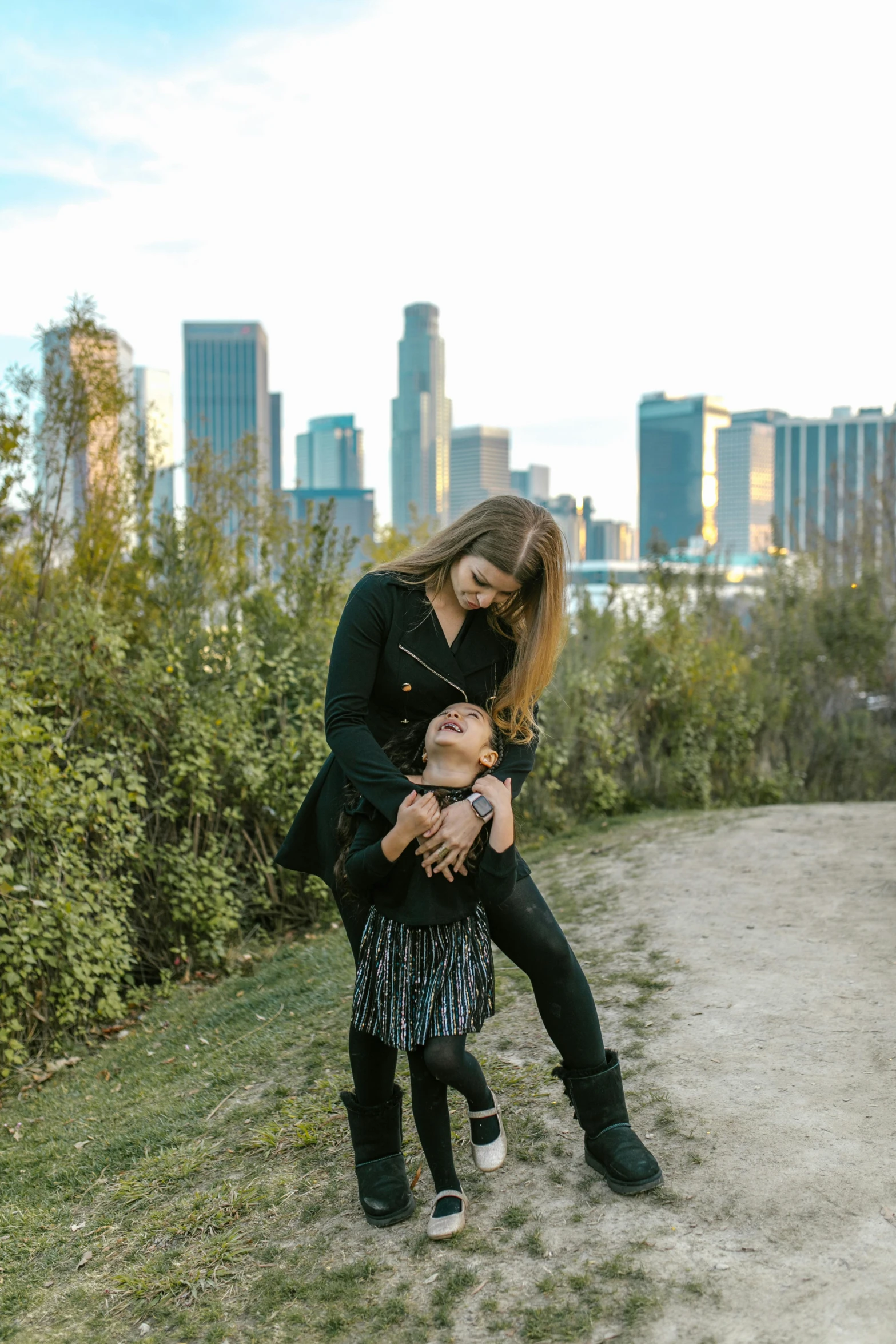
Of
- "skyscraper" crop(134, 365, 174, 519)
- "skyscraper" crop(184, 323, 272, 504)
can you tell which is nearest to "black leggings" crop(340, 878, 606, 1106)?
"skyscraper" crop(134, 365, 174, 519)

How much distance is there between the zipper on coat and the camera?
2.59 m

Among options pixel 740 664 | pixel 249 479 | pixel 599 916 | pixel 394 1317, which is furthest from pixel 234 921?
pixel 740 664

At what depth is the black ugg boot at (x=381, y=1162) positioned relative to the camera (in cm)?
258

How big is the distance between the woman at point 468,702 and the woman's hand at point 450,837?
183 millimetres

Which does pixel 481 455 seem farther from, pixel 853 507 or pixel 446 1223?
→ pixel 446 1223

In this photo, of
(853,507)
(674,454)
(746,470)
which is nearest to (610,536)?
(853,507)

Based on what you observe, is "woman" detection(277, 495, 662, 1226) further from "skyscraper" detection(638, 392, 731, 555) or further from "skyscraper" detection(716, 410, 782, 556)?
"skyscraper" detection(638, 392, 731, 555)

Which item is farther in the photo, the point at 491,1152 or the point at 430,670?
the point at 491,1152

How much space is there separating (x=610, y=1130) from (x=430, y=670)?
116 cm

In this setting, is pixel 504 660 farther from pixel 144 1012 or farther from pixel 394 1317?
pixel 144 1012

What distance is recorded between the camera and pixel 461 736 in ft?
8.12

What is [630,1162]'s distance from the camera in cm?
256

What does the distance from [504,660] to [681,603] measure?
8049 mm

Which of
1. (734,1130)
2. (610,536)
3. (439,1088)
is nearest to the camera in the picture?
(439,1088)
